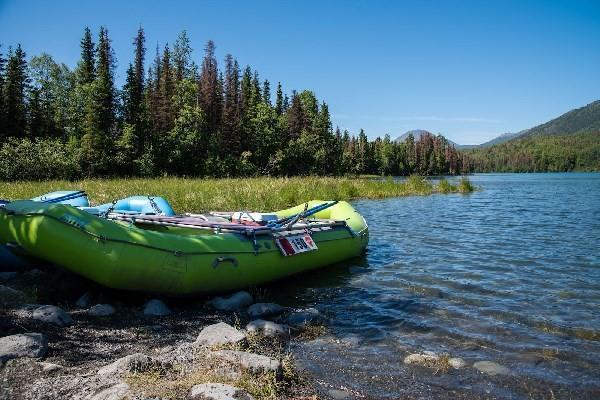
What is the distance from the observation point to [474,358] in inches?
218

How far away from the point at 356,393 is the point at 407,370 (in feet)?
2.96

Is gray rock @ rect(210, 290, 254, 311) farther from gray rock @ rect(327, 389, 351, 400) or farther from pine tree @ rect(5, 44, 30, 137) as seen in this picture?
pine tree @ rect(5, 44, 30, 137)

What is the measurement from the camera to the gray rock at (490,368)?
16.9ft

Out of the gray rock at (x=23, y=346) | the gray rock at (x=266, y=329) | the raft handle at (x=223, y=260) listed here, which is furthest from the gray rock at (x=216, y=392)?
the raft handle at (x=223, y=260)

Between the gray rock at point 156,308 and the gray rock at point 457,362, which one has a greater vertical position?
the gray rock at point 156,308

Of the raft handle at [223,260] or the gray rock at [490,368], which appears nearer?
the gray rock at [490,368]

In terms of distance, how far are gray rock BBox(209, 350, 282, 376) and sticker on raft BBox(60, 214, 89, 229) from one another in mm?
3116

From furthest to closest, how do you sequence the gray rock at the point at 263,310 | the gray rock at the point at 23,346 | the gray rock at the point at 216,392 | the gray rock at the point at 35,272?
the gray rock at the point at 35,272 < the gray rock at the point at 263,310 < the gray rock at the point at 23,346 < the gray rock at the point at 216,392

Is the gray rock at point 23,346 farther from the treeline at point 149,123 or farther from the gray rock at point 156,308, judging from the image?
the treeline at point 149,123

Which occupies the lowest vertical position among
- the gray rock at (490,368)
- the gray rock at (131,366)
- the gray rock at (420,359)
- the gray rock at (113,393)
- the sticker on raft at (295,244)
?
the gray rock at (490,368)

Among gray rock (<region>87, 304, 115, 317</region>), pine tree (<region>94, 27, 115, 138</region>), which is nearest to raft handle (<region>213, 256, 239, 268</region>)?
gray rock (<region>87, 304, 115, 317</region>)

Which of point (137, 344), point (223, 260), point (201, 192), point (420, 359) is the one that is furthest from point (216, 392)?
point (201, 192)

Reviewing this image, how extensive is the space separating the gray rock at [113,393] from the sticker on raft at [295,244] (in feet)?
16.7

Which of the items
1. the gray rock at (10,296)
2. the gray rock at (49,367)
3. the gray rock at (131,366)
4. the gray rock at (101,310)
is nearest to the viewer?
the gray rock at (131,366)
